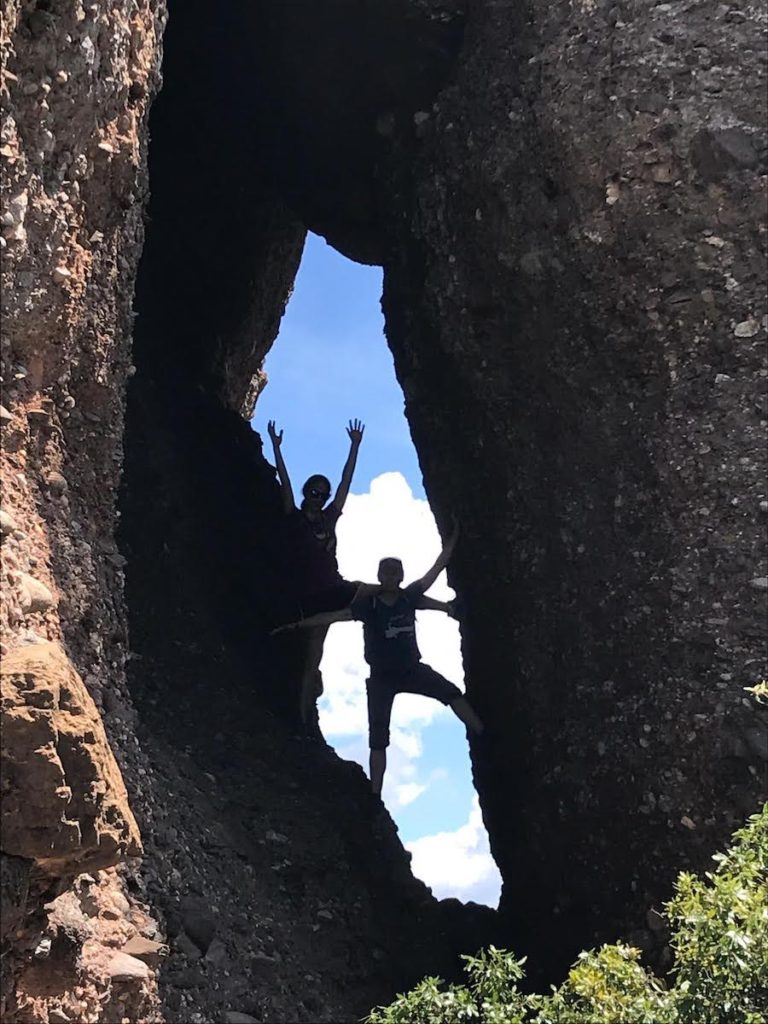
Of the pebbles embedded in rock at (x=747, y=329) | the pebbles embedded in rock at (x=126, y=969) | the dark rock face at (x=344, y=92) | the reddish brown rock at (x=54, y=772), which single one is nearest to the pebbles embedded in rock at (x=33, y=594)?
the reddish brown rock at (x=54, y=772)

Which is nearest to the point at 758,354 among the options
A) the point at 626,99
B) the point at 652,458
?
the point at 652,458

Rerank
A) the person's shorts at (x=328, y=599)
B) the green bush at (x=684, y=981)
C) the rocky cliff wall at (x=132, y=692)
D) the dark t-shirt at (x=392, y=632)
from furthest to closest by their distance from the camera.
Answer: the person's shorts at (x=328, y=599) → the dark t-shirt at (x=392, y=632) → the rocky cliff wall at (x=132, y=692) → the green bush at (x=684, y=981)

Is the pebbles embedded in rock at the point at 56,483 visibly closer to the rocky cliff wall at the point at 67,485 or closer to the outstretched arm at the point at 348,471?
the rocky cliff wall at the point at 67,485

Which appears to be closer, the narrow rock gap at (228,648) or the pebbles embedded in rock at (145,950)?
the pebbles embedded in rock at (145,950)

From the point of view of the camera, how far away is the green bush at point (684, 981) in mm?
Result: 3836

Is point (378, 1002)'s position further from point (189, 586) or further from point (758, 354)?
point (758, 354)

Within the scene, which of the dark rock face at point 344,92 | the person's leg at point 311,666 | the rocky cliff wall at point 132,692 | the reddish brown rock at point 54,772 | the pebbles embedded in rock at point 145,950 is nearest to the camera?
the reddish brown rock at point 54,772

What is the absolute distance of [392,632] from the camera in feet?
26.5

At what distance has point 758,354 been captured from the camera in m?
6.48

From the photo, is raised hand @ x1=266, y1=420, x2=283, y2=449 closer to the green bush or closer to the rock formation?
the rock formation

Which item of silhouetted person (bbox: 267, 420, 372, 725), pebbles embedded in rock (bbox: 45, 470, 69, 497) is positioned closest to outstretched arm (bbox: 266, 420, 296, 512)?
silhouetted person (bbox: 267, 420, 372, 725)

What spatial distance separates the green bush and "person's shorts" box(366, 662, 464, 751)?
11.4ft

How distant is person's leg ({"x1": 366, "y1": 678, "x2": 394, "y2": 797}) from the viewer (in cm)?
816

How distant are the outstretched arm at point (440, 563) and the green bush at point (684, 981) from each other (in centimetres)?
379
